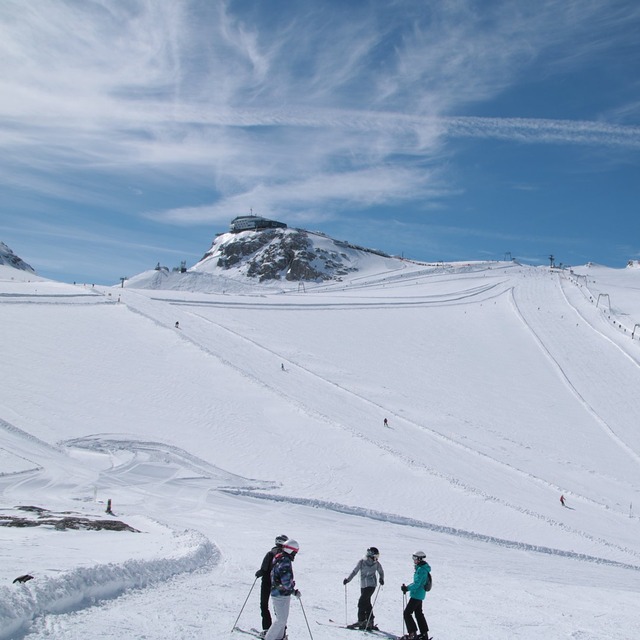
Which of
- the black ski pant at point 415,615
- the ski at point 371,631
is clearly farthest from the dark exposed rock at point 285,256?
the black ski pant at point 415,615

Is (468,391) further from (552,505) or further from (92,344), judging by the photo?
(92,344)

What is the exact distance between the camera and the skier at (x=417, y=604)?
8.34 meters

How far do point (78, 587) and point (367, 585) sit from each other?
4009 millimetres

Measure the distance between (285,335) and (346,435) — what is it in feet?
73.4

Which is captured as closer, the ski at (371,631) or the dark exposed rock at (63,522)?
the ski at (371,631)

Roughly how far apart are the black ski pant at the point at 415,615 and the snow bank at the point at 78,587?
3.85m

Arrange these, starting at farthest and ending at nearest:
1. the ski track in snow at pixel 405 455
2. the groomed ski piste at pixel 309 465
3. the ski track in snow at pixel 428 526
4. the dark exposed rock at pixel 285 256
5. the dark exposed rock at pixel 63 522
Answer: the dark exposed rock at pixel 285 256 → the ski track in snow at pixel 405 455 → the ski track in snow at pixel 428 526 → the dark exposed rock at pixel 63 522 → the groomed ski piste at pixel 309 465

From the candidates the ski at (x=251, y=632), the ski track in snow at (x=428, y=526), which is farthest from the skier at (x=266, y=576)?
the ski track in snow at (x=428, y=526)

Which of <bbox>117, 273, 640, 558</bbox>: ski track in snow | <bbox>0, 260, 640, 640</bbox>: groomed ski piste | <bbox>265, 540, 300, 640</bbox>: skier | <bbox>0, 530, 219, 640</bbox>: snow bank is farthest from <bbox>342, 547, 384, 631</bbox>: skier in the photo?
<bbox>117, 273, 640, 558</bbox>: ski track in snow

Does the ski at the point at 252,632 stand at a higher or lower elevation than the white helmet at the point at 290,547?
lower

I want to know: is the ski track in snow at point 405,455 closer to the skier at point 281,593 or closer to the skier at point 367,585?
the skier at point 367,585

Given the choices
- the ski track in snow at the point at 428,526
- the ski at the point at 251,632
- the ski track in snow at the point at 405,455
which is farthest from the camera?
the ski track in snow at the point at 405,455

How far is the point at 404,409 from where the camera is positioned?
33.7 meters

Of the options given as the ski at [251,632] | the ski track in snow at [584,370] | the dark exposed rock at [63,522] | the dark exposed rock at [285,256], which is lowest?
the dark exposed rock at [63,522]
